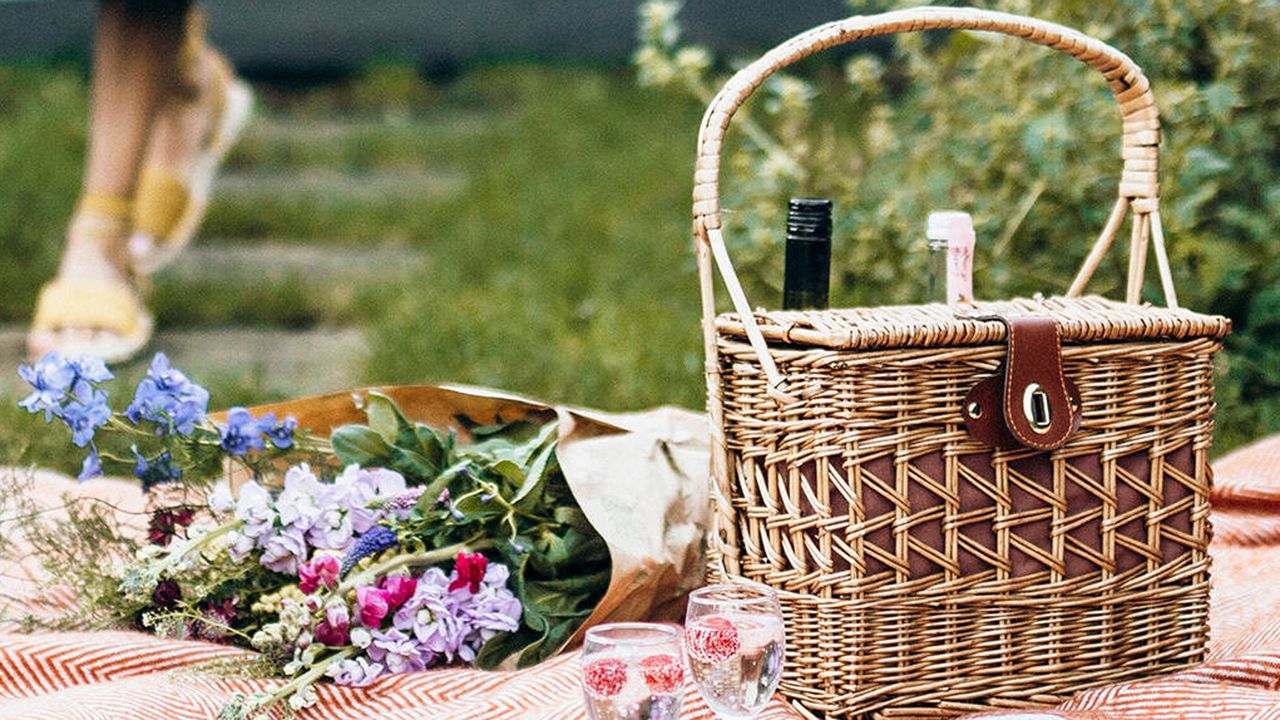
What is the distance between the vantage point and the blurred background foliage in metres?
2.63

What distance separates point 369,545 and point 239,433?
232 millimetres

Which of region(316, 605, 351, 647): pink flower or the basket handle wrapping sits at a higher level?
the basket handle wrapping

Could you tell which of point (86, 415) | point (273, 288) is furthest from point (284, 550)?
point (273, 288)

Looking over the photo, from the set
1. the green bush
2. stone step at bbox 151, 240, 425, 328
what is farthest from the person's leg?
the green bush

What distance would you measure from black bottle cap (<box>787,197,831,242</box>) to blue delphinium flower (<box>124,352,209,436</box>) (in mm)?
665

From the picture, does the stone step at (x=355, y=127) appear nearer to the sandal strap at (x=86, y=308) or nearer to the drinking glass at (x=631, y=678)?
the sandal strap at (x=86, y=308)

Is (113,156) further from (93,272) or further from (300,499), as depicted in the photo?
(300,499)

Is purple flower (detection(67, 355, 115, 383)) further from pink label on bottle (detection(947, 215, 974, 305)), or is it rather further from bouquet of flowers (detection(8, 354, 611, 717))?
pink label on bottle (detection(947, 215, 974, 305))

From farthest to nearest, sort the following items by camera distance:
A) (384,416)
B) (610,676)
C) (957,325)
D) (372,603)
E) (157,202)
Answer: (157,202), (384,416), (372,603), (957,325), (610,676)

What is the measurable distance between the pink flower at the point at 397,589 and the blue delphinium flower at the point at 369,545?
0.04 metres

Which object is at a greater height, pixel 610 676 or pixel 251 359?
pixel 610 676

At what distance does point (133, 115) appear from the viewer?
12.5ft

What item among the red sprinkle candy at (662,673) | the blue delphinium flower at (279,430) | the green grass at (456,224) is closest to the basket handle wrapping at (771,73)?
the red sprinkle candy at (662,673)

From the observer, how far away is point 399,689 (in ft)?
4.82
